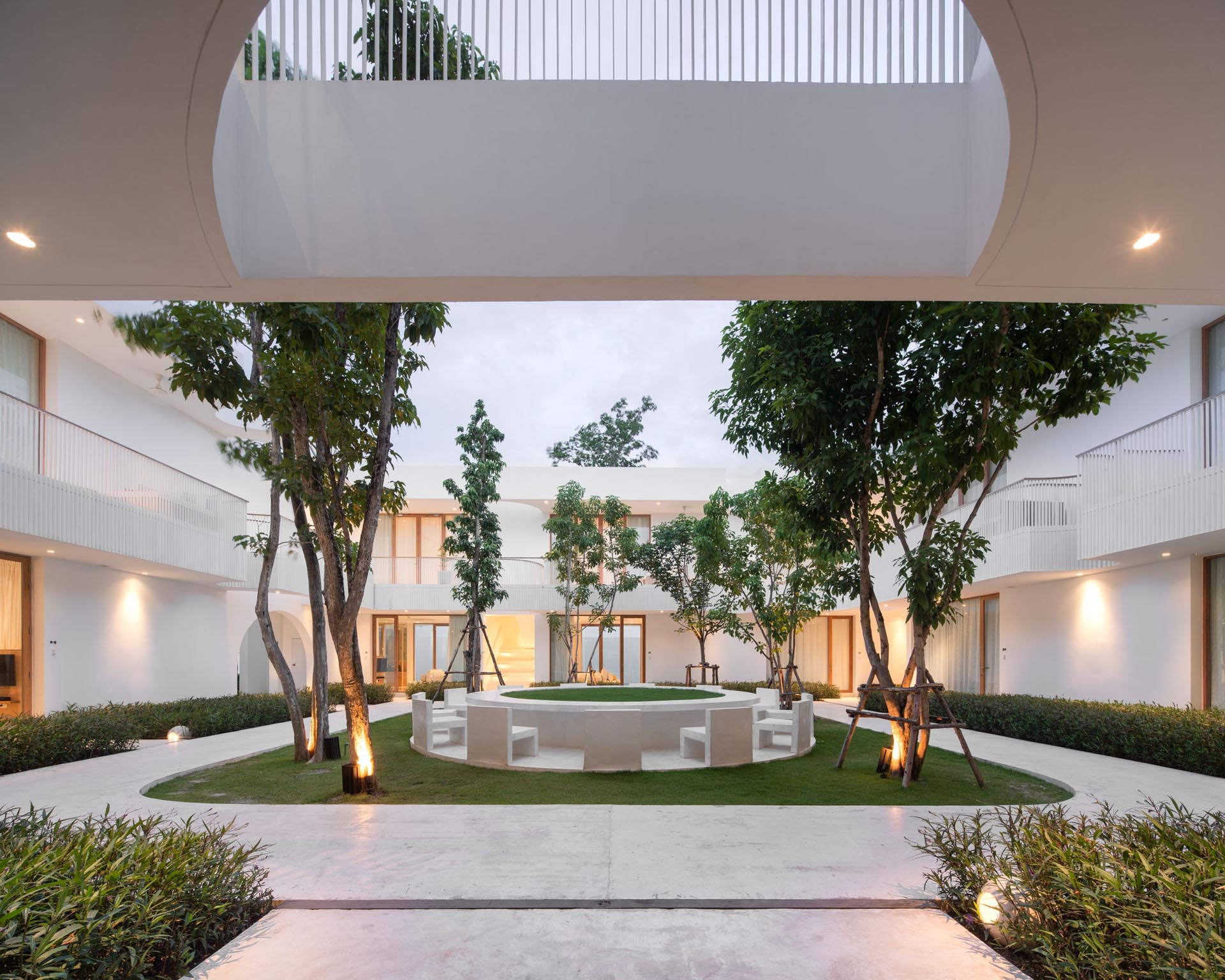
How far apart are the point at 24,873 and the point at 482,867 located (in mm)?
2822

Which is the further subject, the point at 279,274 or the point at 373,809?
the point at 373,809

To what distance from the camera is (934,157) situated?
14.6 ft

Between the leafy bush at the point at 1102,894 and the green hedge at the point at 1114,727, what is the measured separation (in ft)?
20.6

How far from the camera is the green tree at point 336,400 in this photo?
A: 7332 mm

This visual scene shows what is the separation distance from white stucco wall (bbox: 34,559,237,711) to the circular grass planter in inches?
264

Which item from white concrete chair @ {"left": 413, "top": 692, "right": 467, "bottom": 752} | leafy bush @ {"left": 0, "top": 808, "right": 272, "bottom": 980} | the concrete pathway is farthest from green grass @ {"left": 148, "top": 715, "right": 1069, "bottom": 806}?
leafy bush @ {"left": 0, "top": 808, "right": 272, "bottom": 980}

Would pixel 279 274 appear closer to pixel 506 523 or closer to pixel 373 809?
pixel 373 809

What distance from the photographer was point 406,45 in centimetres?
450

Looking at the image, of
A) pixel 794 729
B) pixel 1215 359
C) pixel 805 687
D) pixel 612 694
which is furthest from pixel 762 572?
pixel 1215 359

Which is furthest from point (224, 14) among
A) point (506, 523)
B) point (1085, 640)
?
point (506, 523)

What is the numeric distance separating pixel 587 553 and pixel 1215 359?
1479 centimetres

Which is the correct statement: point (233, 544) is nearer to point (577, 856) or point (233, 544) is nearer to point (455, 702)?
point (455, 702)

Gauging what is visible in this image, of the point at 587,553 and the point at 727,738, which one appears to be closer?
the point at 727,738

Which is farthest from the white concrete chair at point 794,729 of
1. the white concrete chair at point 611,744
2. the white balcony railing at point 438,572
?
the white balcony railing at point 438,572
